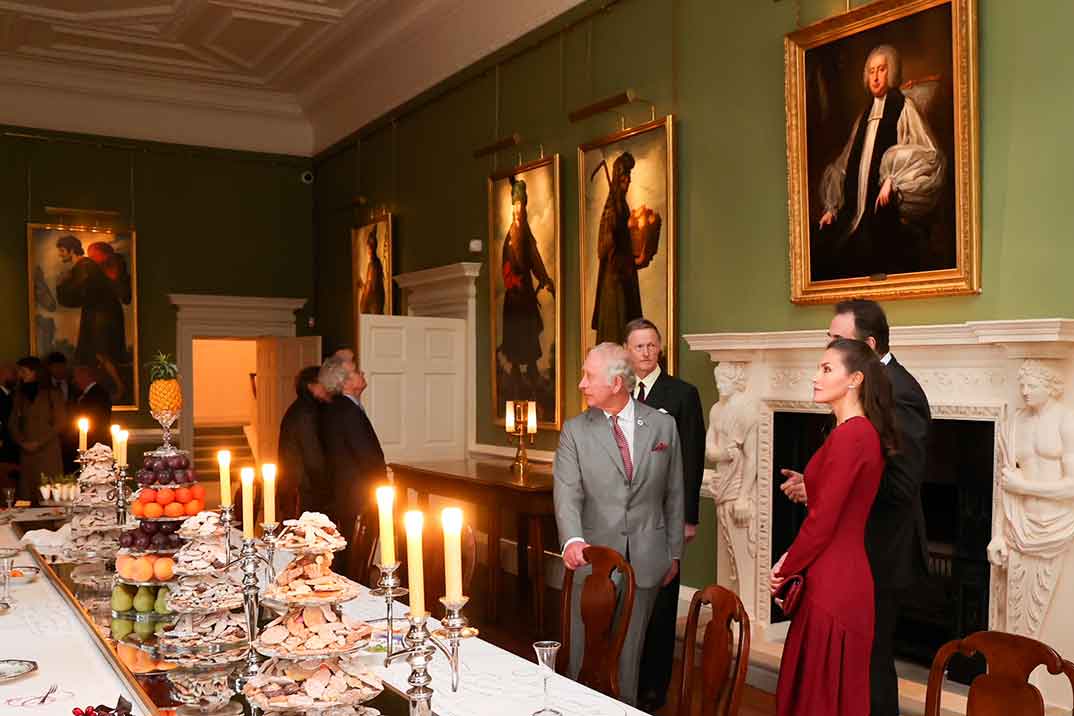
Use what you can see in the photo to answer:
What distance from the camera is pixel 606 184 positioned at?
24.7 feet

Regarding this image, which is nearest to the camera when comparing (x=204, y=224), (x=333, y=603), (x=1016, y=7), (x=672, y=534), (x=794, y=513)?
(x=333, y=603)

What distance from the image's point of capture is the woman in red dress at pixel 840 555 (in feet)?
10.8

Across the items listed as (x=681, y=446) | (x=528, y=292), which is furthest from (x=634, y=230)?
(x=681, y=446)

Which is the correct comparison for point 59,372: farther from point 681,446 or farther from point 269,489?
point 269,489

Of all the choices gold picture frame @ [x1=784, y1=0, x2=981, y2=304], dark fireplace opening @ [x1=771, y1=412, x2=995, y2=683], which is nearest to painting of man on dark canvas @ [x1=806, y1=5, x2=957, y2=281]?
gold picture frame @ [x1=784, y1=0, x2=981, y2=304]

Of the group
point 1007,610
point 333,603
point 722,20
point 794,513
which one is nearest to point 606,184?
point 722,20

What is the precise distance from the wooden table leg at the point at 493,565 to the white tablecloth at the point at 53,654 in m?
3.49

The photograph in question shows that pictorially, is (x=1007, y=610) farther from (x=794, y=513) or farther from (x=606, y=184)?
(x=606, y=184)

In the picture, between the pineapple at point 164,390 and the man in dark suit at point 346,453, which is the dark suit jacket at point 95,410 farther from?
the pineapple at point 164,390

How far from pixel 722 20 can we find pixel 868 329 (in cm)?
329

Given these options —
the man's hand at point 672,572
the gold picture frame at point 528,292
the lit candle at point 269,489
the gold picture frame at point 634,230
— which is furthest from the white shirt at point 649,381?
the gold picture frame at point 528,292

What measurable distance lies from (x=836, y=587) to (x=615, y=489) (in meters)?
1.14

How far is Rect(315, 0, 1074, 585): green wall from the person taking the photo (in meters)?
4.70

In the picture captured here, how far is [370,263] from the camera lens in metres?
11.8
